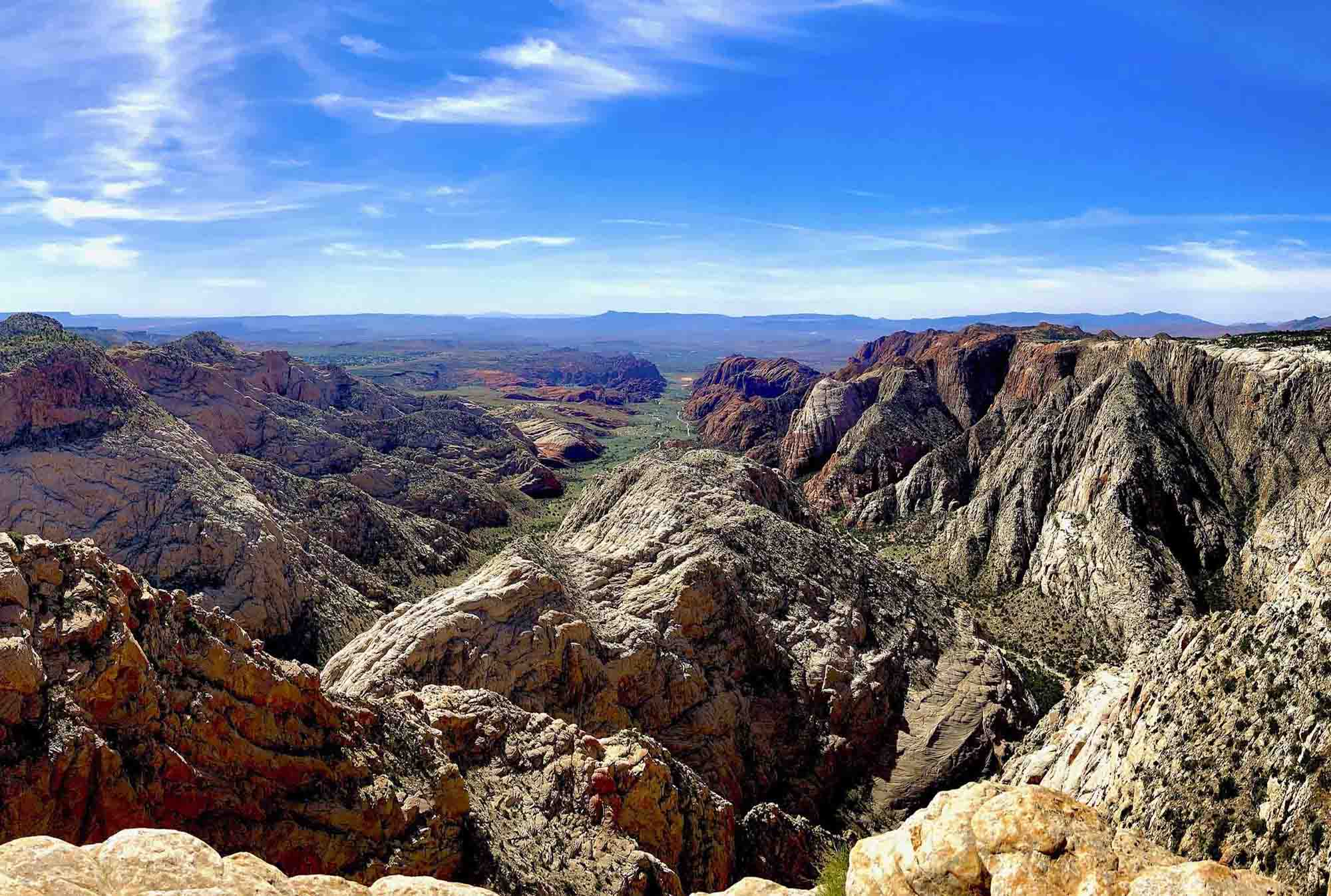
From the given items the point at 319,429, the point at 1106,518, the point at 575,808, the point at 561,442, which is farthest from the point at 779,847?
the point at 561,442

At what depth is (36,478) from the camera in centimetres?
4719

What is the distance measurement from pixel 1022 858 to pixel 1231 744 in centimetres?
1056

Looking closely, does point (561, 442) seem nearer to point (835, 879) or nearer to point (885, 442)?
point (885, 442)

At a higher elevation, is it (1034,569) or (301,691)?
(301,691)

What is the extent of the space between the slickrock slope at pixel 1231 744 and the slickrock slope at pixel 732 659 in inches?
319

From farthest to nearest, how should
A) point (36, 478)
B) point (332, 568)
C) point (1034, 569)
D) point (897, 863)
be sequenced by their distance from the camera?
point (1034, 569)
point (332, 568)
point (36, 478)
point (897, 863)

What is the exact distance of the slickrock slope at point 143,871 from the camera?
929cm

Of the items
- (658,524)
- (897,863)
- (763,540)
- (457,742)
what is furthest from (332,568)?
(897,863)

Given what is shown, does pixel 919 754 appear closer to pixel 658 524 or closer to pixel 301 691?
pixel 658 524

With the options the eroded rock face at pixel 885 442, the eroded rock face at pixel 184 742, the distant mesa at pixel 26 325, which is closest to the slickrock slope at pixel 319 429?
the distant mesa at pixel 26 325

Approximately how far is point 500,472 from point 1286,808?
103 m

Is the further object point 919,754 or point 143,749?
point 919,754

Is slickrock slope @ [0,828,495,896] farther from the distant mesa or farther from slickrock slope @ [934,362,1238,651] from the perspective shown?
the distant mesa

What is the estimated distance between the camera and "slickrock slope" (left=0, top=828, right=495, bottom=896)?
9.29 meters
